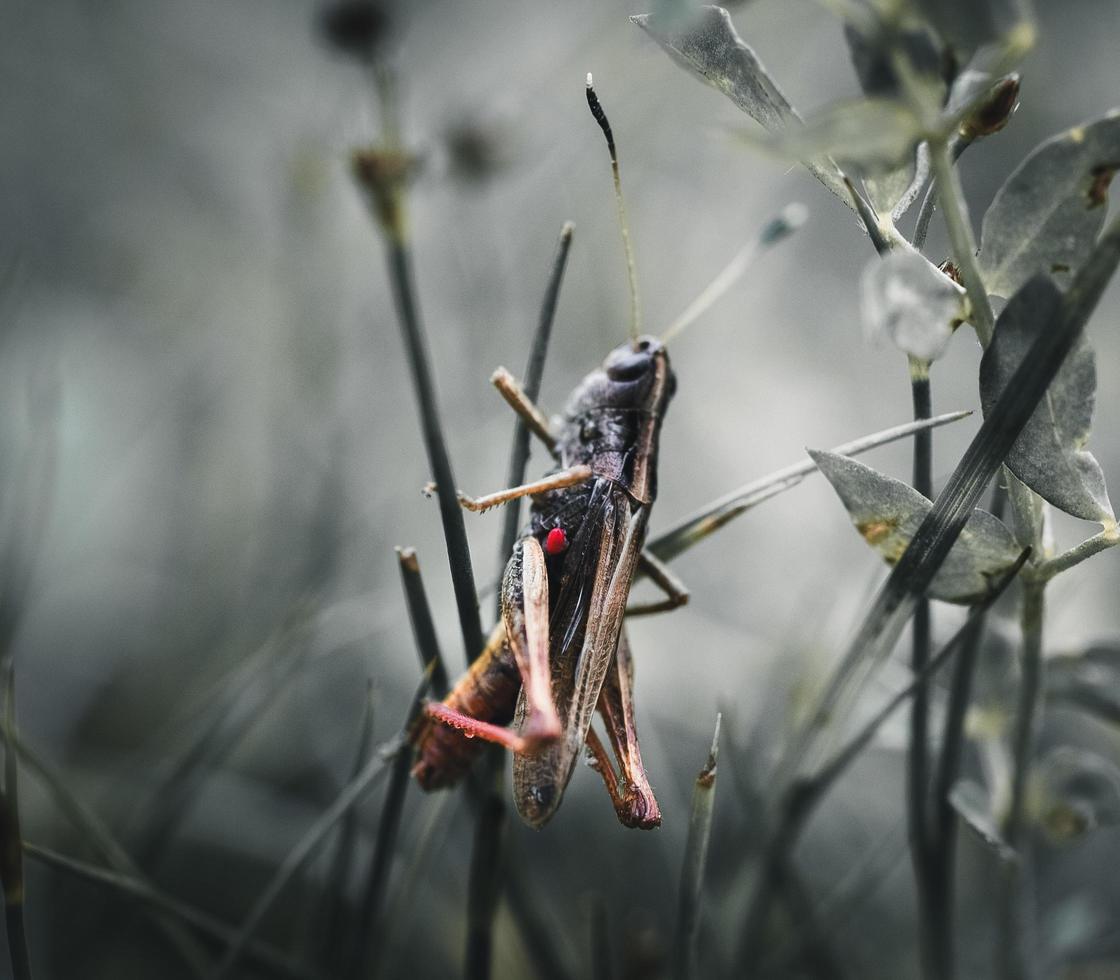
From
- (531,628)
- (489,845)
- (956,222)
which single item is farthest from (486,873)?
(956,222)

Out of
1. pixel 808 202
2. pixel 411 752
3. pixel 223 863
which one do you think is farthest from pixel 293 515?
pixel 808 202

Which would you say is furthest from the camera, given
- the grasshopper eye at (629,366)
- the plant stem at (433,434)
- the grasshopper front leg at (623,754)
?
the grasshopper eye at (629,366)

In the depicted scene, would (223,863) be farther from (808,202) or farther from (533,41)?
(533,41)

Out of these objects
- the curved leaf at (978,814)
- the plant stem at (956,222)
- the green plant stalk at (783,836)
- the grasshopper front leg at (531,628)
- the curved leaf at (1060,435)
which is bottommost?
the green plant stalk at (783,836)

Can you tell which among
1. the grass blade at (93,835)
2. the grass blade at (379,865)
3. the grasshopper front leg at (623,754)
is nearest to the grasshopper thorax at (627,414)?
the grasshopper front leg at (623,754)

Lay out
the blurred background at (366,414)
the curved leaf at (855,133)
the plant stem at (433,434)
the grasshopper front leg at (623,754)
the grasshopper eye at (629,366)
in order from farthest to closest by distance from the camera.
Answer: the blurred background at (366,414) → the grasshopper eye at (629,366) → the grasshopper front leg at (623,754) → the plant stem at (433,434) → the curved leaf at (855,133)

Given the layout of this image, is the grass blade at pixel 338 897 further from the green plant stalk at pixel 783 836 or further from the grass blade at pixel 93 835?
the green plant stalk at pixel 783 836

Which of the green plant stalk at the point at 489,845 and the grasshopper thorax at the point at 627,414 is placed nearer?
the green plant stalk at the point at 489,845
